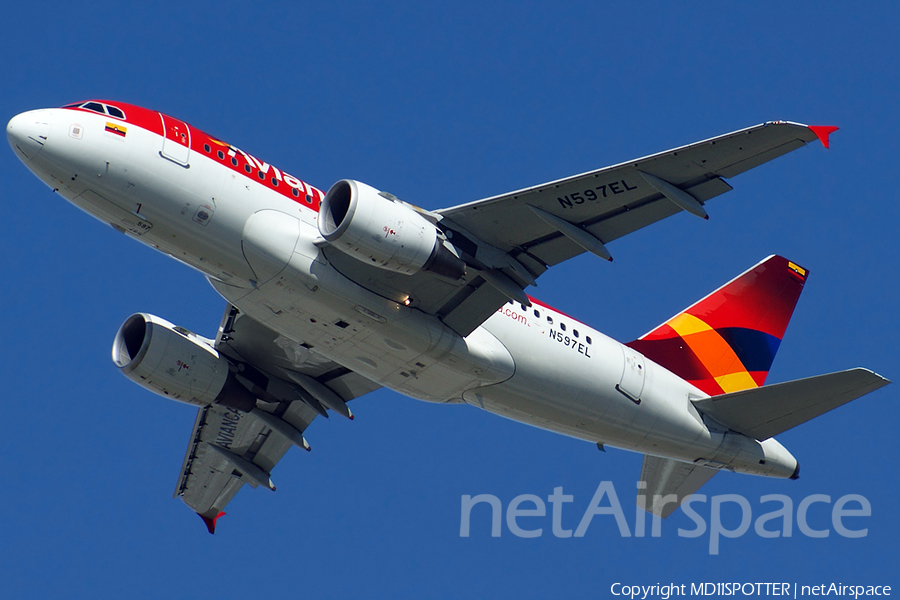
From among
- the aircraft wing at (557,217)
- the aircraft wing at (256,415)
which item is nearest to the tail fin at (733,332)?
the aircraft wing at (557,217)

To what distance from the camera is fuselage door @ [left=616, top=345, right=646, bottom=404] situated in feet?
88.8

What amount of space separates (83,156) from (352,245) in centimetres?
584

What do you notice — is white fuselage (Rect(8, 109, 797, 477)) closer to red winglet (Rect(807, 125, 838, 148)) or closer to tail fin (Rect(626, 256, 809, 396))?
tail fin (Rect(626, 256, 809, 396))

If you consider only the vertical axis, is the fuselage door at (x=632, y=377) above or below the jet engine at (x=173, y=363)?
above

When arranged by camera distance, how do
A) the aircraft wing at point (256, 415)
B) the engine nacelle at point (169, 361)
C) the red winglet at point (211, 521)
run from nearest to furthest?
the engine nacelle at point (169, 361) < the aircraft wing at point (256, 415) < the red winglet at point (211, 521)

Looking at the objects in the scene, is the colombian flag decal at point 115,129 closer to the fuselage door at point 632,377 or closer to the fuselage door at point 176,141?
the fuselage door at point 176,141

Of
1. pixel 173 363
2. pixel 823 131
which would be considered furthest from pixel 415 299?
pixel 823 131

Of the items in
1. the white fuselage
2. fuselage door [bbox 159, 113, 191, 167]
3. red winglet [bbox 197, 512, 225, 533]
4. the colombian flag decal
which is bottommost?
red winglet [bbox 197, 512, 225, 533]

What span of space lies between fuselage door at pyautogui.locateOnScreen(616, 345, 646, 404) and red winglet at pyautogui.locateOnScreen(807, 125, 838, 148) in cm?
904

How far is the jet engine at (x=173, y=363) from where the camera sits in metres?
27.9

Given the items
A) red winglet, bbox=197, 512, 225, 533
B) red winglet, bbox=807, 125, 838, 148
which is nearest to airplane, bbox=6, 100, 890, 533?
red winglet, bbox=807, 125, 838, 148

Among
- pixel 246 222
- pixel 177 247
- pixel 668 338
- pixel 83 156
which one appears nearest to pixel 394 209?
pixel 246 222

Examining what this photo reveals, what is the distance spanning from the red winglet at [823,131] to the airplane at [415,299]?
1.1 inches

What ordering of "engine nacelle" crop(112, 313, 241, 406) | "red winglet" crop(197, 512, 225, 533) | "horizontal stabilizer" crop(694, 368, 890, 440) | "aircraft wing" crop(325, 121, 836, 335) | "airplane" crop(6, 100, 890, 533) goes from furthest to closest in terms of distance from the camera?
"red winglet" crop(197, 512, 225, 533) < "engine nacelle" crop(112, 313, 241, 406) < "horizontal stabilizer" crop(694, 368, 890, 440) < "airplane" crop(6, 100, 890, 533) < "aircraft wing" crop(325, 121, 836, 335)
